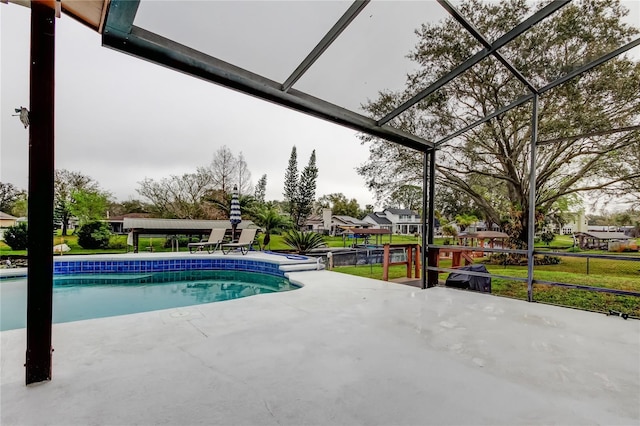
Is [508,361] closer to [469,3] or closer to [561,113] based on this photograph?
[469,3]

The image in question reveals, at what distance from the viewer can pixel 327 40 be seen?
2.67m

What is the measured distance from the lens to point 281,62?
2.82m

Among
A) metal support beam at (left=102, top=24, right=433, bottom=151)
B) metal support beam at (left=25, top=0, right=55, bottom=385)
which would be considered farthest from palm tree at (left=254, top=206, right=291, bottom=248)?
metal support beam at (left=25, top=0, right=55, bottom=385)

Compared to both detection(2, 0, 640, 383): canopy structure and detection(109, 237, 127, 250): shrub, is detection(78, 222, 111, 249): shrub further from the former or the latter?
detection(2, 0, 640, 383): canopy structure

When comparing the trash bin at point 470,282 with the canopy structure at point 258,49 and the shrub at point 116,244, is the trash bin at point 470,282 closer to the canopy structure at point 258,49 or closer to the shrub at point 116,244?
the canopy structure at point 258,49

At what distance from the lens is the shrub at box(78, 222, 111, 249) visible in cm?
1172

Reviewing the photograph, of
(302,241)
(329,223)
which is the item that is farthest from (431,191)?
(329,223)

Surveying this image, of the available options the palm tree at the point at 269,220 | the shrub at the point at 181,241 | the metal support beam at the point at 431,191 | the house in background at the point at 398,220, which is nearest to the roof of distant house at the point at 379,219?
the house in background at the point at 398,220

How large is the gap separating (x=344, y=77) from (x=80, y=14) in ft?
7.28

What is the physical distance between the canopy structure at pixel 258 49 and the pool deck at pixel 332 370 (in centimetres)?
54

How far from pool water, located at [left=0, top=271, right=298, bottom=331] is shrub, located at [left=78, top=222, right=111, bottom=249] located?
490cm

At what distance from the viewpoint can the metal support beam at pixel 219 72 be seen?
2.16 metres

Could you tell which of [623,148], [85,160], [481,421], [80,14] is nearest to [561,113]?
[623,148]

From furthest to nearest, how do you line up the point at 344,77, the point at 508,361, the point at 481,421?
the point at 344,77 → the point at 508,361 → the point at 481,421
